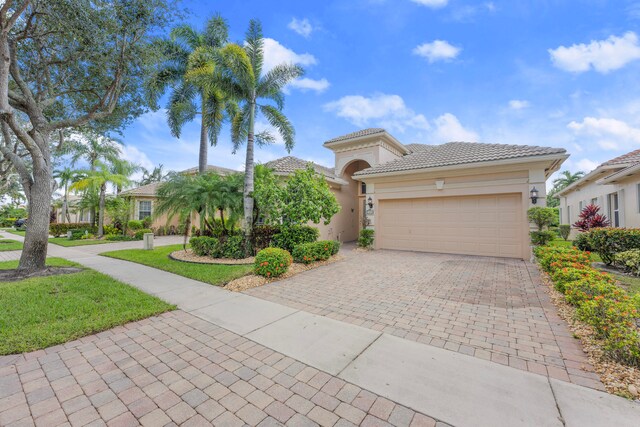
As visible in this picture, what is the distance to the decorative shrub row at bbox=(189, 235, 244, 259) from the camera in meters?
9.51

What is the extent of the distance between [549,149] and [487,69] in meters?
4.01

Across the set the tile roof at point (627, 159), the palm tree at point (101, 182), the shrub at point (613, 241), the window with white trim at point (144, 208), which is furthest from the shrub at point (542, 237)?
the window with white trim at point (144, 208)

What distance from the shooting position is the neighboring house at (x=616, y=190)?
379 inches

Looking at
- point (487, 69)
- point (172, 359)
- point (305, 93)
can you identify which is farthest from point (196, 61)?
point (172, 359)

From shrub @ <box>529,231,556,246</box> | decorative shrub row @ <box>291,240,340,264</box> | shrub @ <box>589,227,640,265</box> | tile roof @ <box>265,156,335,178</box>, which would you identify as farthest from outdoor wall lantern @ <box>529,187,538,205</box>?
tile roof @ <box>265,156,335,178</box>

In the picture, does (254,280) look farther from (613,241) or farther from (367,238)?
(613,241)

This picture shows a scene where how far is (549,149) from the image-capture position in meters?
9.42

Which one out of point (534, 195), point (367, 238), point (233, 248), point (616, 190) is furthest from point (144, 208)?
point (616, 190)

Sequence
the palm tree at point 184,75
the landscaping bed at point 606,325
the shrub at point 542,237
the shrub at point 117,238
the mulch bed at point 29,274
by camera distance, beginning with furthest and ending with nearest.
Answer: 1. the shrub at point 117,238
2. the palm tree at point 184,75
3. the shrub at point 542,237
4. the mulch bed at point 29,274
5. the landscaping bed at point 606,325

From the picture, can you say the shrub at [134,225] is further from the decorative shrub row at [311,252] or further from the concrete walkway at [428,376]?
the concrete walkway at [428,376]

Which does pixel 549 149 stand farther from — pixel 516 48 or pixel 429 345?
pixel 429 345

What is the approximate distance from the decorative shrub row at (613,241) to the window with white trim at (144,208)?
2556cm

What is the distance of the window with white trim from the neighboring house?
27.0m

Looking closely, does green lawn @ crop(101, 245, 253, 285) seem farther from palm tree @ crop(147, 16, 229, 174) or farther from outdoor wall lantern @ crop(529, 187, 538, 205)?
outdoor wall lantern @ crop(529, 187, 538, 205)
